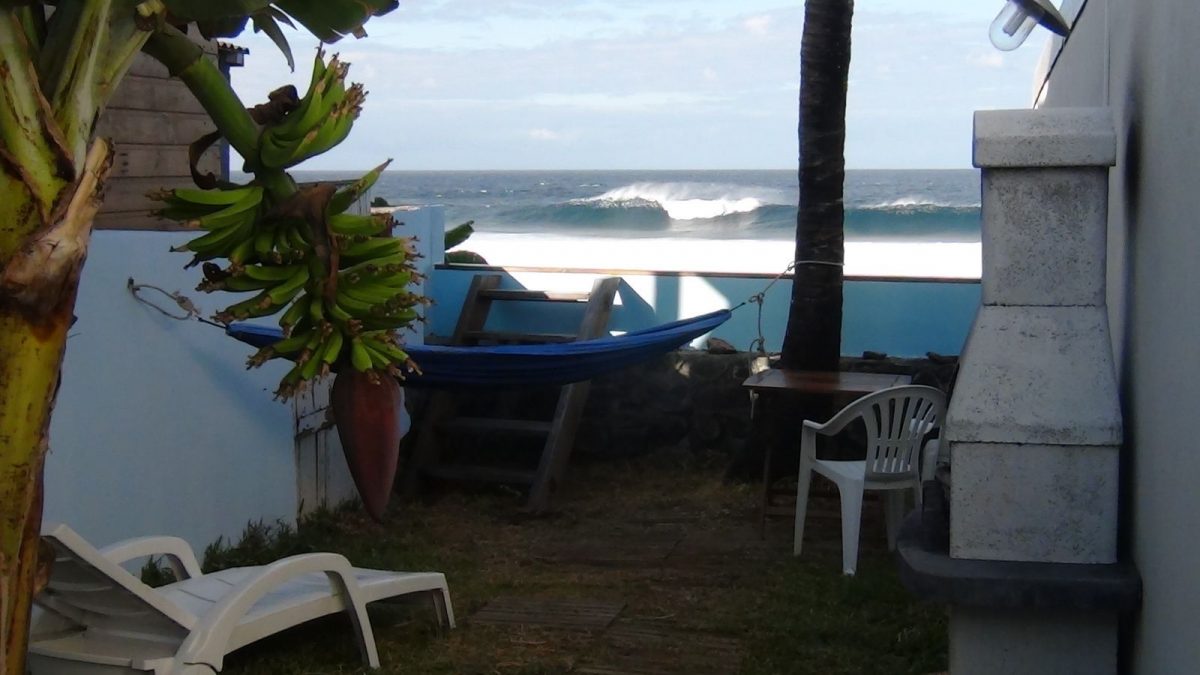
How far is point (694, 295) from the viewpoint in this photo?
5.76 metres

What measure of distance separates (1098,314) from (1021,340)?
0.13 metres

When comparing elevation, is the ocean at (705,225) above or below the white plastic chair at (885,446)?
above

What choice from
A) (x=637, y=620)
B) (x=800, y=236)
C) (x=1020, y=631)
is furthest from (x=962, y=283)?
(x=1020, y=631)

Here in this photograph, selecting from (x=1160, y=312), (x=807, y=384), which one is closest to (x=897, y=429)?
(x=807, y=384)

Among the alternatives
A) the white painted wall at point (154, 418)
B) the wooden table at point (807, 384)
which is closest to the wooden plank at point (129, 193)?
the white painted wall at point (154, 418)

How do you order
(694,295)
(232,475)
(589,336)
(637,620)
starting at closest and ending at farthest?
(637,620)
(232,475)
(589,336)
(694,295)

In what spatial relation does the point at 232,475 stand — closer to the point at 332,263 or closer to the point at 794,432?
the point at 794,432

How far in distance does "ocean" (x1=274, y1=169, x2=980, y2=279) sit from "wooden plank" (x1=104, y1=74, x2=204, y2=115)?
24.0ft

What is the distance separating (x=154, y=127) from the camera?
4211 mm

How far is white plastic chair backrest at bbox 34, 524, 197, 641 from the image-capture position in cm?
244

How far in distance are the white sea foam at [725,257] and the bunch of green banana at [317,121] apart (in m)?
10.8

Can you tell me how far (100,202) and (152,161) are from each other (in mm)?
3341

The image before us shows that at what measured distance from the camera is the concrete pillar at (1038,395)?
2.05 m

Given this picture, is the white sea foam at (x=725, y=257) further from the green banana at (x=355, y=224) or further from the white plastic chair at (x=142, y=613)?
the green banana at (x=355, y=224)
